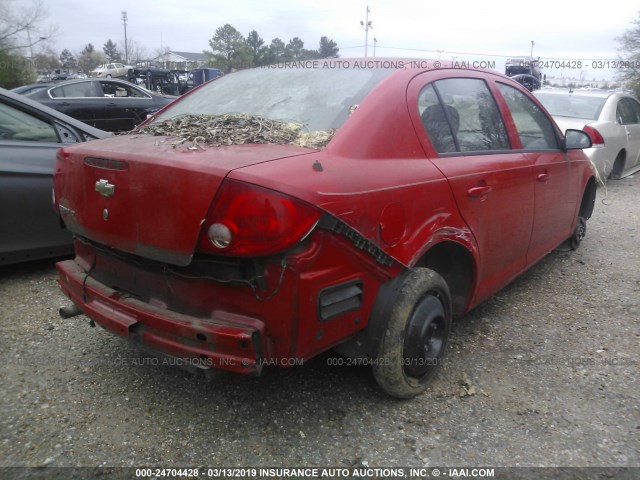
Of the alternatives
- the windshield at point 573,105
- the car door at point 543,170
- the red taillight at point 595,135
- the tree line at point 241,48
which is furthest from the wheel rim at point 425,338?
the tree line at point 241,48

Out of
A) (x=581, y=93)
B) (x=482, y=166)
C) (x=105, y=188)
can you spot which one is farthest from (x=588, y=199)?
(x=581, y=93)

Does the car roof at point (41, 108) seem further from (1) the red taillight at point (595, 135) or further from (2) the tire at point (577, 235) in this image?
(1) the red taillight at point (595, 135)

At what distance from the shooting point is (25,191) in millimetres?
3770

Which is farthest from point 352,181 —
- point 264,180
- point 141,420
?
point 141,420

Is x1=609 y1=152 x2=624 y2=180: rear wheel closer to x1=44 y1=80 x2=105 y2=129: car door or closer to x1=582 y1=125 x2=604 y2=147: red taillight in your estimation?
x1=582 y1=125 x2=604 y2=147: red taillight

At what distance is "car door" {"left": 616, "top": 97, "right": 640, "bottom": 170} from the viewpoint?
27.8ft

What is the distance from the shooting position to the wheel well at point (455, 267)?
2.81m

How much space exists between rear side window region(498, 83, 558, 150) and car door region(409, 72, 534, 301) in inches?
9.0

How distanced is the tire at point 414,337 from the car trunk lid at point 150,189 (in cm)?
80

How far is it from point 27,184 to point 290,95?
2.16m

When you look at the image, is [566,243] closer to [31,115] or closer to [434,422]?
[434,422]

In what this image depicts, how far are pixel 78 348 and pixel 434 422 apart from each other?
2.01 m

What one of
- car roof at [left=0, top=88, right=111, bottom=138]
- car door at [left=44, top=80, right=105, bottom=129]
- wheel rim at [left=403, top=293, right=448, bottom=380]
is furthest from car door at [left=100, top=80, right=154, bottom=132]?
wheel rim at [left=403, top=293, right=448, bottom=380]

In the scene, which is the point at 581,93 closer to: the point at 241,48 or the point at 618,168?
the point at 618,168
